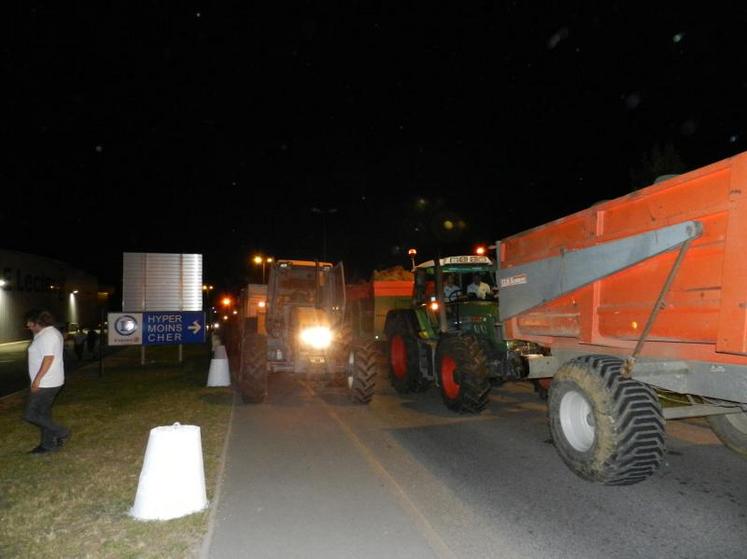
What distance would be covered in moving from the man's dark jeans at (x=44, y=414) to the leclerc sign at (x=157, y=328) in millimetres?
8943

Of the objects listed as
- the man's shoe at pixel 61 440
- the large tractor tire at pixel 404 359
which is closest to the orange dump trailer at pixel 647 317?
the large tractor tire at pixel 404 359

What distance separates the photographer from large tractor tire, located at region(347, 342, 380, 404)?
33.9 feet

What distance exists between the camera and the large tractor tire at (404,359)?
1145cm

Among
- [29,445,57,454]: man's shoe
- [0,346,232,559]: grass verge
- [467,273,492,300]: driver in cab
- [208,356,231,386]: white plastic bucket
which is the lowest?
[0,346,232,559]: grass verge

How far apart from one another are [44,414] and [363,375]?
16.8 feet

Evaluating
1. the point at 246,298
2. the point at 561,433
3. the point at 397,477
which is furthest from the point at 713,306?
the point at 246,298

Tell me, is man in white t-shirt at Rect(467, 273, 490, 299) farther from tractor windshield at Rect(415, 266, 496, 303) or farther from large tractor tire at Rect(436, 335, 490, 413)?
large tractor tire at Rect(436, 335, 490, 413)

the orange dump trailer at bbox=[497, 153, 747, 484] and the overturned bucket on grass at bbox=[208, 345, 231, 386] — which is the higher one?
the orange dump trailer at bbox=[497, 153, 747, 484]

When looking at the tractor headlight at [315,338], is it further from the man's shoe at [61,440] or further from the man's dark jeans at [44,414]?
the man's dark jeans at [44,414]

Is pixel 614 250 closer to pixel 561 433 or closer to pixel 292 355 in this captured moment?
pixel 561 433

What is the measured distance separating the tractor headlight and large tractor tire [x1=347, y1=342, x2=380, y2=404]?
0.84m

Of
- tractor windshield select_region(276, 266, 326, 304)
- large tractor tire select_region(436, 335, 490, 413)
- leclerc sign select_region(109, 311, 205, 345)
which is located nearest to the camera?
large tractor tire select_region(436, 335, 490, 413)

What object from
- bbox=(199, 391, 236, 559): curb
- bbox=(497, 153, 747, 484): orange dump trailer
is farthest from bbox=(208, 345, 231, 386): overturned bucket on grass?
bbox=(497, 153, 747, 484): orange dump trailer

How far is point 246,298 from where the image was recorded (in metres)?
19.5
